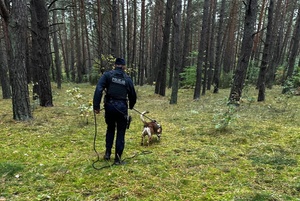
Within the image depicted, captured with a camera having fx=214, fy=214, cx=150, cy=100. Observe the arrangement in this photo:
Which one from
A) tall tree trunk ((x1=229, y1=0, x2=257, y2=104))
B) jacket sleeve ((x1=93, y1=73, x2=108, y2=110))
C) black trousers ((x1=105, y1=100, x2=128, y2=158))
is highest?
tall tree trunk ((x1=229, y1=0, x2=257, y2=104))

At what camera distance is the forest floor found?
3273mm

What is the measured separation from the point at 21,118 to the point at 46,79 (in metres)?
3.15

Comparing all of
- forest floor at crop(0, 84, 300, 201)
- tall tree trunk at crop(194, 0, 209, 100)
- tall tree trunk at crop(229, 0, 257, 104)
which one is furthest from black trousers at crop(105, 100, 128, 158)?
tall tree trunk at crop(194, 0, 209, 100)

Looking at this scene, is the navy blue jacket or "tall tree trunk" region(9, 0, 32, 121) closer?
the navy blue jacket

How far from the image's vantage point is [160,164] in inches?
169

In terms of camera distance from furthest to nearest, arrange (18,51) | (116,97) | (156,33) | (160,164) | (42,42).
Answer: (156,33) < (42,42) < (18,51) < (160,164) < (116,97)

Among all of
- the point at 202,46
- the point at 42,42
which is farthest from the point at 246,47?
the point at 42,42

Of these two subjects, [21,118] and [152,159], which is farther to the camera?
[21,118]

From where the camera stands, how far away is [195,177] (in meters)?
3.76

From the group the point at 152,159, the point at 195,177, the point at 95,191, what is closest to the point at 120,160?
the point at 152,159

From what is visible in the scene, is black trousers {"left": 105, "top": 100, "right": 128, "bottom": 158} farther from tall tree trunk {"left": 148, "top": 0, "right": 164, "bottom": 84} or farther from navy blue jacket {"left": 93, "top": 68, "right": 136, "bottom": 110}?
tall tree trunk {"left": 148, "top": 0, "right": 164, "bottom": 84}

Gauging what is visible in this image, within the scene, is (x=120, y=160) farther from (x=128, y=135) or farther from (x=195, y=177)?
(x=128, y=135)

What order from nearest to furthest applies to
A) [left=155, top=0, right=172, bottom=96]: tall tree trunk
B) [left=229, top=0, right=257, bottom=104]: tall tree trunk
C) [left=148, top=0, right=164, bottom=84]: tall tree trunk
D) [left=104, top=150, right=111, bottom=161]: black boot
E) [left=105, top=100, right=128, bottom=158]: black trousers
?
[left=105, top=100, right=128, bottom=158]: black trousers → [left=104, top=150, right=111, bottom=161]: black boot → [left=229, top=0, right=257, bottom=104]: tall tree trunk → [left=155, top=0, right=172, bottom=96]: tall tree trunk → [left=148, top=0, right=164, bottom=84]: tall tree trunk

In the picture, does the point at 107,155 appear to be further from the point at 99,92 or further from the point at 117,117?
the point at 99,92
